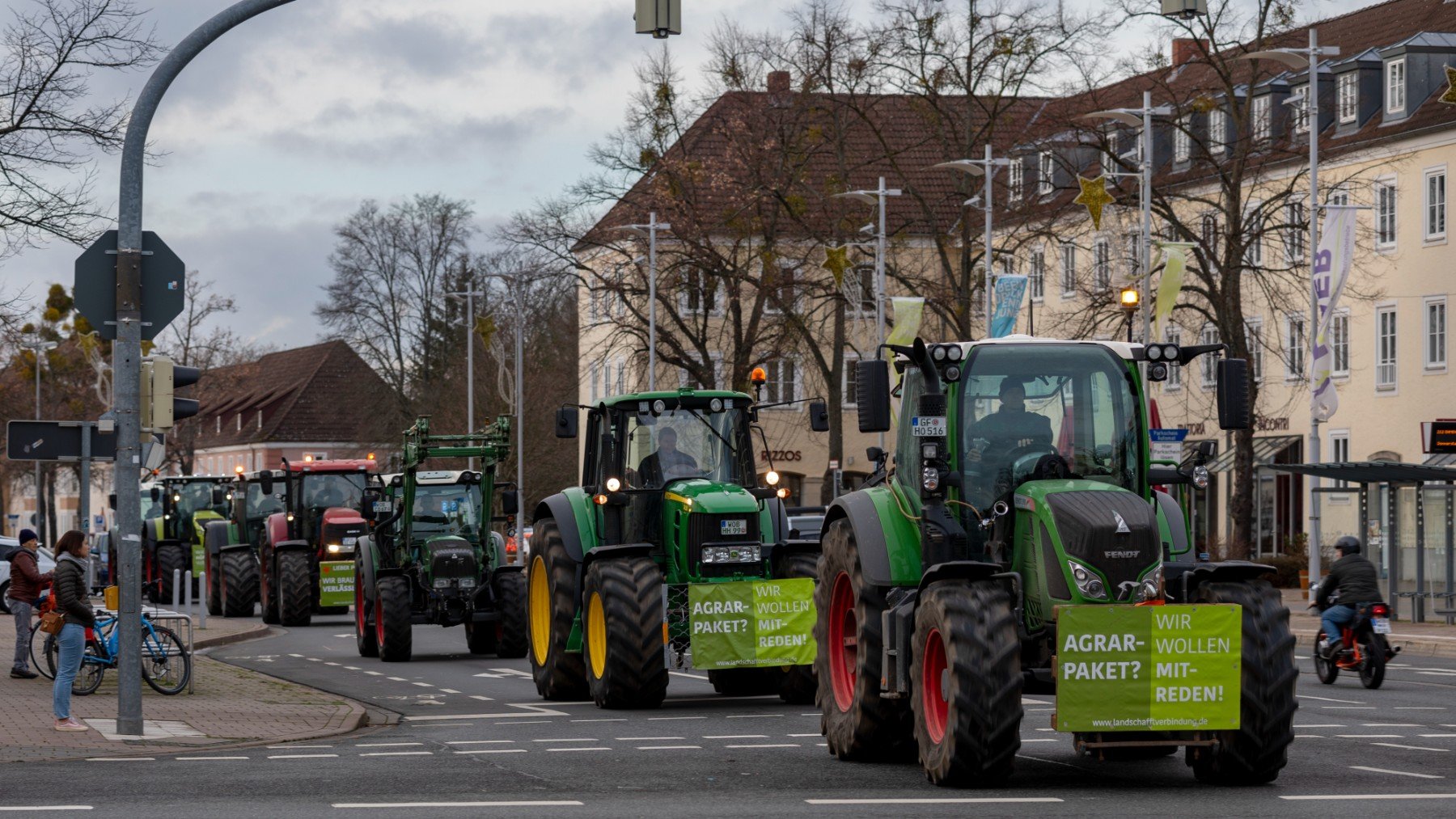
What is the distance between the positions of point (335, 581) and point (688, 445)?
60.4 feet

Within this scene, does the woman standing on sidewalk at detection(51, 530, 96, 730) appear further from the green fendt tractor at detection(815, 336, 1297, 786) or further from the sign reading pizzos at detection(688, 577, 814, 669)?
the green fendt tractor at detection(815, 336, 1297, 786)

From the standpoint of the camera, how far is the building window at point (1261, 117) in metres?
49.5

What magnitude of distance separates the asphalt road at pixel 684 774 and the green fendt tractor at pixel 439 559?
279 inches

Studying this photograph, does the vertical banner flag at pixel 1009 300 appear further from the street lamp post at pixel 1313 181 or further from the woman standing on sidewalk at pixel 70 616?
the woman standing on sidewalk at pixel 70 616

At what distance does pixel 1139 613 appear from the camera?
12703 millimetres

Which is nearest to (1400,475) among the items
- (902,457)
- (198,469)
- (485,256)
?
(902,457)

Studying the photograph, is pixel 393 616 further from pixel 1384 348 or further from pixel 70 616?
pixel 1384 348

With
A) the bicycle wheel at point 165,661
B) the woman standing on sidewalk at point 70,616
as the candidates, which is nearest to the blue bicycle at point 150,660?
the bicycle wheel at point 165,661

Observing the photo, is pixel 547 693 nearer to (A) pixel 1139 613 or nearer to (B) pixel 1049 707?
(B) pixel 1049 707

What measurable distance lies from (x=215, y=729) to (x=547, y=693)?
4096 millimetres

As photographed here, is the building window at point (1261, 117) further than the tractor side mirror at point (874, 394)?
Yes

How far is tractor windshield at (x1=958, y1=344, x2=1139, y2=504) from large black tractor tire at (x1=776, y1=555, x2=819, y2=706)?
6253 millimetres

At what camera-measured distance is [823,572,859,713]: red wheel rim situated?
50.7 feet

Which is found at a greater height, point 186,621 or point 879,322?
point 879,322
